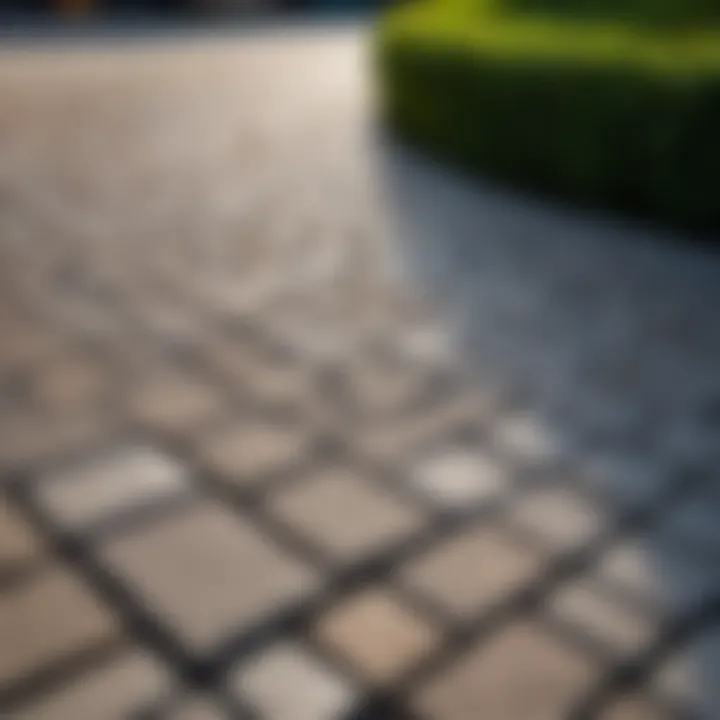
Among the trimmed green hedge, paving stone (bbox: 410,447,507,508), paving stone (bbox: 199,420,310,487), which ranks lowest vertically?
paving stone (bbox: 199,420,310,487)

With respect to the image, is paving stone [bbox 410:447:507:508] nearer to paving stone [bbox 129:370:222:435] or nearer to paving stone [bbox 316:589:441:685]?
paving stone [bbox 316:589:441:685]

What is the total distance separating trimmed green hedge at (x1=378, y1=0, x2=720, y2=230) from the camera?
5031mm

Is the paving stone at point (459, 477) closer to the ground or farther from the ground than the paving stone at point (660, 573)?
closer to the ground

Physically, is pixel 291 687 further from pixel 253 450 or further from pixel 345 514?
pixel 253 450

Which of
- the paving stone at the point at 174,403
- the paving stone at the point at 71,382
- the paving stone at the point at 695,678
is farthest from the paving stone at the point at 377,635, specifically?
the paving stone at the point at 71,382

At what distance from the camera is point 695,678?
205 centimetres

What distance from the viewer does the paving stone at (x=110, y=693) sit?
6.25ft

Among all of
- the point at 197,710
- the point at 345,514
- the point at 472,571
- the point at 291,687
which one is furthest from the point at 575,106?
the point at 197,710

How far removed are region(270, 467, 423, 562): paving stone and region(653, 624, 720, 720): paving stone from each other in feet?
2.46

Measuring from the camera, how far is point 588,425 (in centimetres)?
314

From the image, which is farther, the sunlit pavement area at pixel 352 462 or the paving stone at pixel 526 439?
the paving stone at pixel 526 439

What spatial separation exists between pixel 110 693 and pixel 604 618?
116 centimetres

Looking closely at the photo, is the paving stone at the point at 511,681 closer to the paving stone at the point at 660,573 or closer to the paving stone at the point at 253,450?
the paving stone at the point at 660,573

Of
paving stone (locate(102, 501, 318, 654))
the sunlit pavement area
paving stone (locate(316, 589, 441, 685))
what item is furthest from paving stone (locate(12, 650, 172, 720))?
paving stone (locate(316, 589, 441, 685))
